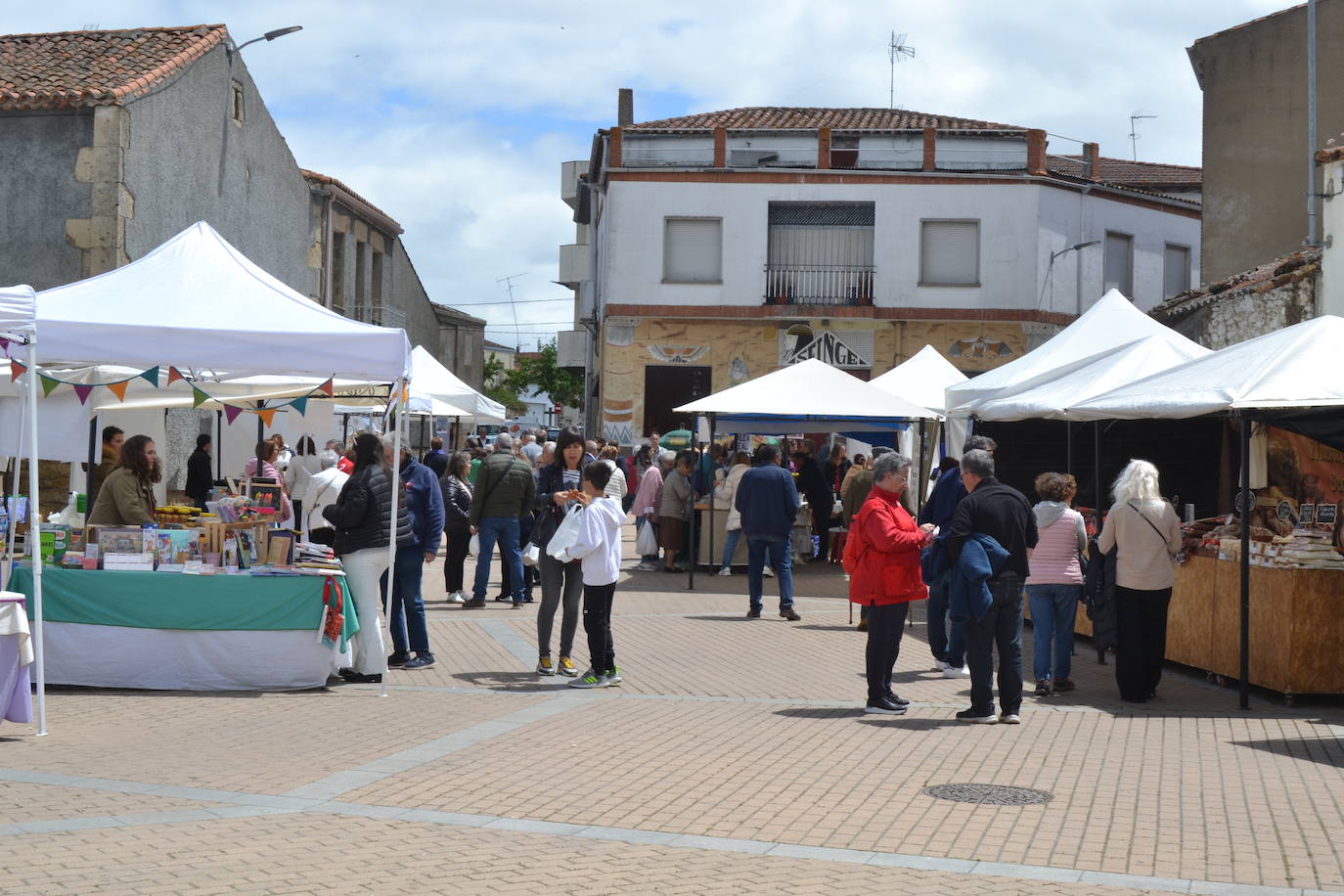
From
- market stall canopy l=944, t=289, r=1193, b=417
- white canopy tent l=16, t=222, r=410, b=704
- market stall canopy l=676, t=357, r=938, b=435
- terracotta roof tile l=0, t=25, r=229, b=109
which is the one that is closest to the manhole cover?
white canopy tent l=16, t=222, r=410, b=704

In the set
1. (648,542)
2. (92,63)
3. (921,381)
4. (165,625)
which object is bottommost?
(165,625)

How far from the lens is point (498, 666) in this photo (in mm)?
11469

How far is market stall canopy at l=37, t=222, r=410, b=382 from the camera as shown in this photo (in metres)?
9.65

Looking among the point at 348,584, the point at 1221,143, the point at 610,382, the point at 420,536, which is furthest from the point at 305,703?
the point at 610,382

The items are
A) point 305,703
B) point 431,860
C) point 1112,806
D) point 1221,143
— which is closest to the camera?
point 431,860

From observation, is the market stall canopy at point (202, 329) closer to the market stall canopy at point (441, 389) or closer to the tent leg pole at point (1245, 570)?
the tent leg pole at point (1245, 570)

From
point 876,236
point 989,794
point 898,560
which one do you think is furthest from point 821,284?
point 989,794

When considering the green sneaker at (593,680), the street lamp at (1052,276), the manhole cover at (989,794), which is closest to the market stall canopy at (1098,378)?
the green sneaker at (593,680)

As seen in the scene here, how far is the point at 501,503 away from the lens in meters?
15.2

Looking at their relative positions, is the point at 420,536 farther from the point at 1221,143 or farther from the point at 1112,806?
the point at 1221,143

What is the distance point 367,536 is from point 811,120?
29897 millimetres

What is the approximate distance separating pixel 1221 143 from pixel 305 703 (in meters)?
21.4

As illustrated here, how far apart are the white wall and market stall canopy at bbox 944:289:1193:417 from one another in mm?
17217

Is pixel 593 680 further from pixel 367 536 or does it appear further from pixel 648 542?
pixel 648 542
